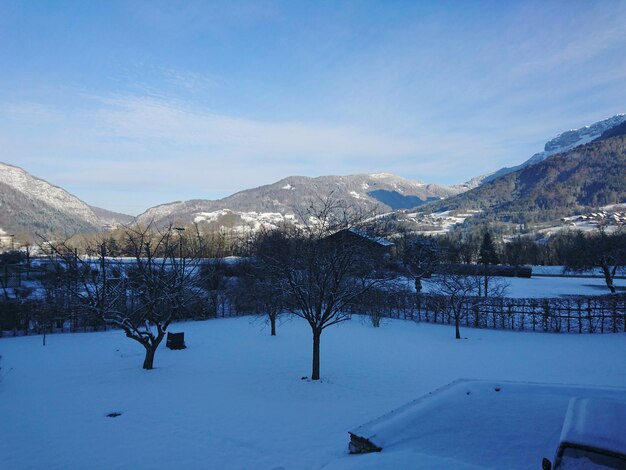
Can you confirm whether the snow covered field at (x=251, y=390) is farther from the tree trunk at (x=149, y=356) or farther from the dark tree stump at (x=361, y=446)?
the tree trunk at (x=149, y=356)

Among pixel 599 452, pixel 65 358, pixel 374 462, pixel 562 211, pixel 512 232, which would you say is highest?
pixel 562 211

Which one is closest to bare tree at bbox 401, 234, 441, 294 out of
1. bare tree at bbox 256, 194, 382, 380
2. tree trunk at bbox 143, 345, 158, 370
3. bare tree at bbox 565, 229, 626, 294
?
bare tree at bbox 565, 229, 626, 294

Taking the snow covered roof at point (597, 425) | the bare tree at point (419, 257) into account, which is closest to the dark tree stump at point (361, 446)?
the snow covered roof at point (597, 425)

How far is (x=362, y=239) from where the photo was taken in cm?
1528

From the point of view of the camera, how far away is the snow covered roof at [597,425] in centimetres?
379

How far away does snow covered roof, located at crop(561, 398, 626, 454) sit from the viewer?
3787 mm

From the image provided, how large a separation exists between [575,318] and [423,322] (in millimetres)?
8282

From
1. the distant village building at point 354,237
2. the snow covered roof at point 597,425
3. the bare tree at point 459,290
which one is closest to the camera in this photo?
the snow covered roof at point 597,425

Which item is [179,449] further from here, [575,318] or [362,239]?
[575,318]

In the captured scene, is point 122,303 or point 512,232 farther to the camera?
point 512,232

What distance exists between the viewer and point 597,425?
4.12 metres

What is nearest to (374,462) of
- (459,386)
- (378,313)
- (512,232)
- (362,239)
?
(459,386)

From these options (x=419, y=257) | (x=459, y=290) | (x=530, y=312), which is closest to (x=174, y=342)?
(x=459, y=290)

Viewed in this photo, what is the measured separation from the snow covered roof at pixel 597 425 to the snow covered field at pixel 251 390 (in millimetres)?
1318
